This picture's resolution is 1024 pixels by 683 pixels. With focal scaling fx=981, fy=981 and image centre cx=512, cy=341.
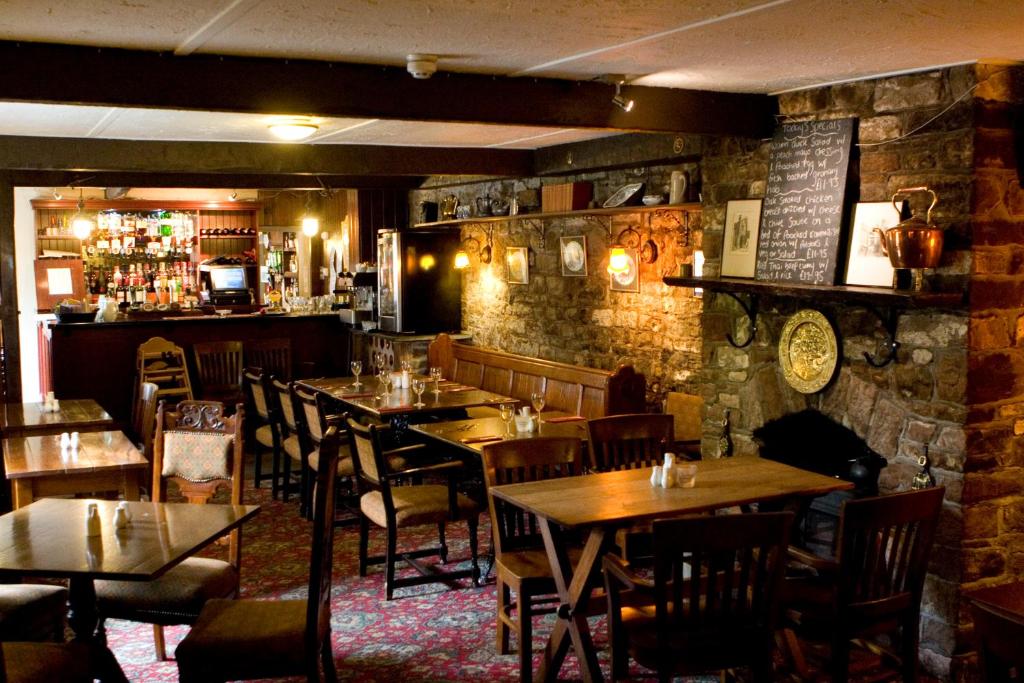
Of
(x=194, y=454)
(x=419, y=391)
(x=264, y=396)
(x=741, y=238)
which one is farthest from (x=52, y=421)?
(x=741, y=238)

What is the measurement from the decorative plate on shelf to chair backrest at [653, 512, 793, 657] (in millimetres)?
4456

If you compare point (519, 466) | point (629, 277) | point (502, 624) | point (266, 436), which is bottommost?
point (502, 624)

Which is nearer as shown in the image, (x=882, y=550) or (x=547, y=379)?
(x=882, y=550)

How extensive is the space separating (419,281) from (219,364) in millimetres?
2313

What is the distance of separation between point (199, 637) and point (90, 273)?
43.5 feet

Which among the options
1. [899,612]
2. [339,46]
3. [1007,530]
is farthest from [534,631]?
[339,46]

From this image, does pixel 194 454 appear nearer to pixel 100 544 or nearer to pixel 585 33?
pixel 100 544

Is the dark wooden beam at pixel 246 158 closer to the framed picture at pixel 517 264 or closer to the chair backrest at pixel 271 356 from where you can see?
the framed picture at pixel 517 264

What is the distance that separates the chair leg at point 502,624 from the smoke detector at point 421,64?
94.0 inches

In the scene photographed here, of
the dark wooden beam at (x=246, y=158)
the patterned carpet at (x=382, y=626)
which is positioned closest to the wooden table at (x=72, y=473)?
the patterned carpet at (x=382, y=626)

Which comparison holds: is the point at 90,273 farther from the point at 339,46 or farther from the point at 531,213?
the point at 339,46

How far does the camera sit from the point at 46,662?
3.43m

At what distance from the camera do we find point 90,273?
1546cm

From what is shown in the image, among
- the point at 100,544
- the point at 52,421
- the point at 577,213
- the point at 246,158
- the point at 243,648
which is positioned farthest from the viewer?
the point at 577,213
